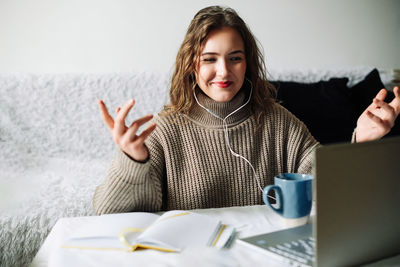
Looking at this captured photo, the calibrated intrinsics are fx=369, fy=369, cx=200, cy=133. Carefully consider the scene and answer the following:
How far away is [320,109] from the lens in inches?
67.0

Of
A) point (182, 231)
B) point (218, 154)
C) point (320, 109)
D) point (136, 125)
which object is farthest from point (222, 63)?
point (320, 109)

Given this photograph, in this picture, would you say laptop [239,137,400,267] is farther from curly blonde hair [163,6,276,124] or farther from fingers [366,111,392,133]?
curly blonde hair [163,6,276,124]

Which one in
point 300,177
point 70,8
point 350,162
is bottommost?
point 300,177

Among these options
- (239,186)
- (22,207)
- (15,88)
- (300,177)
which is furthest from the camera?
(15,88)

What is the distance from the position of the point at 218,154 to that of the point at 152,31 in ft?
3.37

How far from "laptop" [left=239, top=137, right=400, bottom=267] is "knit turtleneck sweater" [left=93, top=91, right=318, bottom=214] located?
19.9 inches

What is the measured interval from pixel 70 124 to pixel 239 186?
96cm

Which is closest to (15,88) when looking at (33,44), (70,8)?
(33,44)

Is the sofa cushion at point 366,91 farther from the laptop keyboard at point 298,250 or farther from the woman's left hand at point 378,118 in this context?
the laptop keyboard at point 298,250

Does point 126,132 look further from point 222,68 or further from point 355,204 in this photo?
point 355,204

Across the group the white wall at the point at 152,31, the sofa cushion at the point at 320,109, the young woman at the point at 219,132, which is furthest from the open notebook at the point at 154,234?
the white wall at the point at 152,31

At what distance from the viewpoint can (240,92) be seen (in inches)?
44.9

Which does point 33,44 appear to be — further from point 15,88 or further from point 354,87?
point 354,87

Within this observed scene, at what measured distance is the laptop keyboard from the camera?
1.76ft
